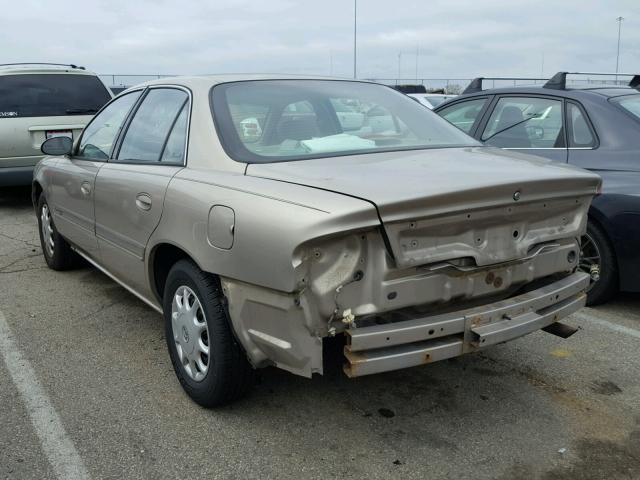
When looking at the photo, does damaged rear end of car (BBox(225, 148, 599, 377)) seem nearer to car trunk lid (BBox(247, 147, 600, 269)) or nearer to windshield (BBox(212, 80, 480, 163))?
car trunk lid (BBox(247, 147, 600, 269))

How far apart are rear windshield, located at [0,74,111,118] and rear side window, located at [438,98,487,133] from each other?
5.00 meters


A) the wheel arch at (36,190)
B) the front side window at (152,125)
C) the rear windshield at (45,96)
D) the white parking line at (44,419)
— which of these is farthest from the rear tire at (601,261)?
the rear windshield at (45,96)

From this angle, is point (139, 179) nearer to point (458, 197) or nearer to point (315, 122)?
point (315, 122)

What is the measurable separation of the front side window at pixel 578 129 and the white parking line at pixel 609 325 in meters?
1.23

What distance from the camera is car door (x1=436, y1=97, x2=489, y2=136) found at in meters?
5.48

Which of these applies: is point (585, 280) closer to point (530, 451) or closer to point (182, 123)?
point (530, 451)

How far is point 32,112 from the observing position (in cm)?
813

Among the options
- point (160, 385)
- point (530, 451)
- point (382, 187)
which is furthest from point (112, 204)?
point (530, 451)

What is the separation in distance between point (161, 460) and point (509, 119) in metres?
3.94

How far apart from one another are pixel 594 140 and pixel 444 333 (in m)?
2.71

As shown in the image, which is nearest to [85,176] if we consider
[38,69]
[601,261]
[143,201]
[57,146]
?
[57,146]

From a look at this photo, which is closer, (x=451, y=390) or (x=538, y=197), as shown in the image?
(x=538, y=197)

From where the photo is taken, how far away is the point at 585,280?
10.2ft

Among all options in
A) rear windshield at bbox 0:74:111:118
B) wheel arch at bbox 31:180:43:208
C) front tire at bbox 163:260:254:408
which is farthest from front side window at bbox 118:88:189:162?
rear windshield at bbox 0:74:111:118
